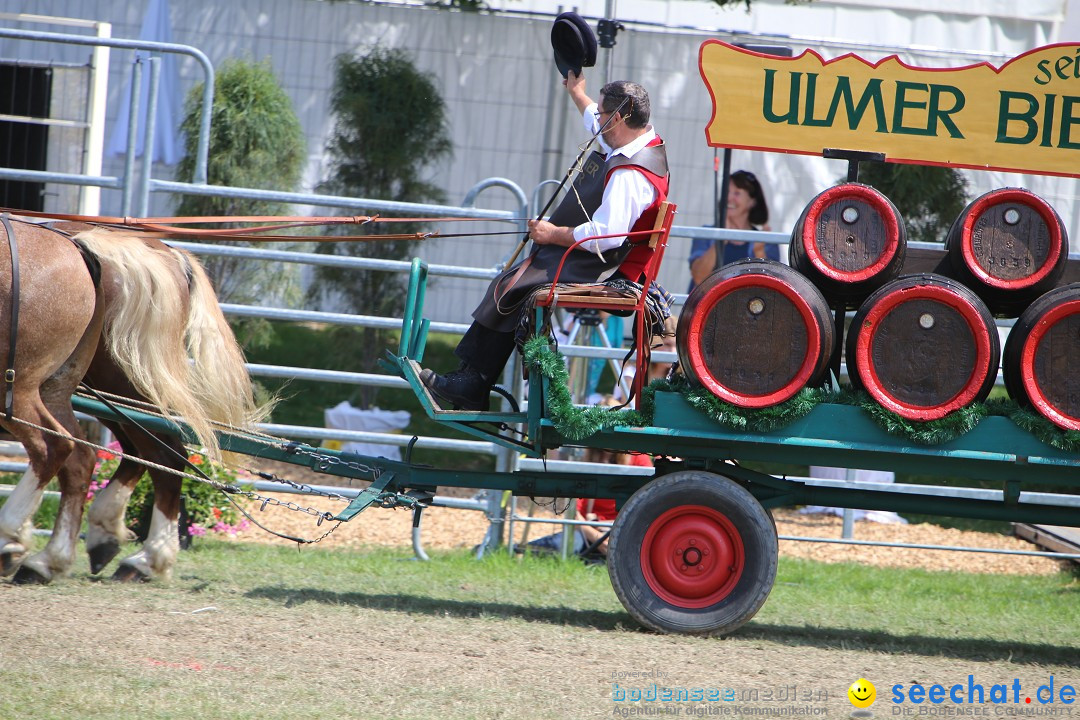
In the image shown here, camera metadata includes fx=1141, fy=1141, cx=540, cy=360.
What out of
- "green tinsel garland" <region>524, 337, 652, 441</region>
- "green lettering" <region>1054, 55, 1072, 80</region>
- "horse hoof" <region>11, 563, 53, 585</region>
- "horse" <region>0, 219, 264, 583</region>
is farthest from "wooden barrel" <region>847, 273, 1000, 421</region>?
"horse hoof" <region>11, 563, 53, 585</region>

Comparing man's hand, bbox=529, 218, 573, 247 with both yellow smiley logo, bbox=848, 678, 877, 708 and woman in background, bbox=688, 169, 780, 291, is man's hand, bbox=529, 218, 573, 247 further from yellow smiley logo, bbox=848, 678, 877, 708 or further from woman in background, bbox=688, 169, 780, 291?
woman in background, bbox=688, 169, 780, 291

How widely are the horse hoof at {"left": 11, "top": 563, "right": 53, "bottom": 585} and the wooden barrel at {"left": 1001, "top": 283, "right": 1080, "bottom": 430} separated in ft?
13.4

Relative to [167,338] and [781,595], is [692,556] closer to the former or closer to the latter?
[781,595]

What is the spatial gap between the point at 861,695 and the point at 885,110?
2543 millimetres

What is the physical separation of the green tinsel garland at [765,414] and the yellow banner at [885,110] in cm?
116

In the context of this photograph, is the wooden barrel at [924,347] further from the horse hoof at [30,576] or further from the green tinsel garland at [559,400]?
the horse hoof at [30,576]

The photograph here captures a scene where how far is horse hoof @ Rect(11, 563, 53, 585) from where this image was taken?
4895 millimetres

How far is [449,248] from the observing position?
10.4 meters

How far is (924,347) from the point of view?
14.3ft

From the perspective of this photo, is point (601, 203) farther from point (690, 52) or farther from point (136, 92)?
point (690, 52)

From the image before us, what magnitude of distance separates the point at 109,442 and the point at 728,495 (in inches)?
143

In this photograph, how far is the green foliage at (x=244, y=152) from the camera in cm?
904

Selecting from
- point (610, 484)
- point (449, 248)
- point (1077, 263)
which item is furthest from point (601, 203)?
point (449, 248)

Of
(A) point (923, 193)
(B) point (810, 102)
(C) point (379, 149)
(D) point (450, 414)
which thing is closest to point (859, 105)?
(B) point (810, 102)
